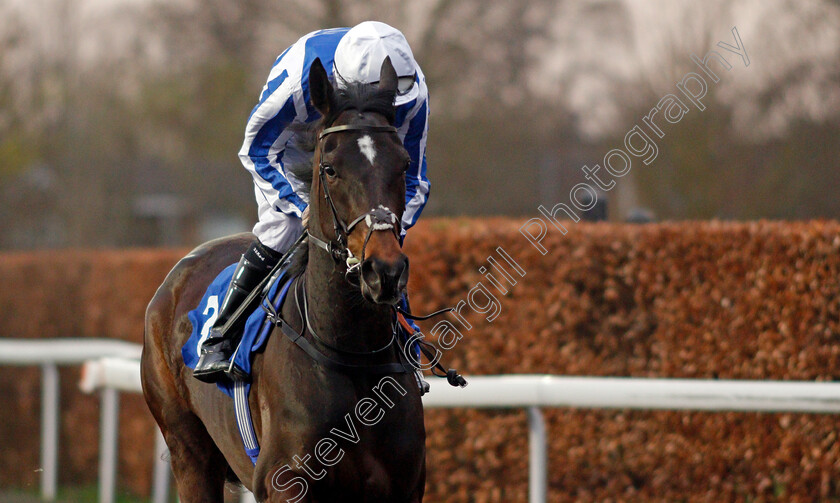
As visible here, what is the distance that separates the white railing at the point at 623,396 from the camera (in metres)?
4.45

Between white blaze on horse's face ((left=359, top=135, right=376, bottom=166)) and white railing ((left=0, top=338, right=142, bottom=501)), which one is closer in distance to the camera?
white blaze on horse's face ((left=359, top=135, right=376, bottom=166))

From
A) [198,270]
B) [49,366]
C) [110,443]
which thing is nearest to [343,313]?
[198,270]

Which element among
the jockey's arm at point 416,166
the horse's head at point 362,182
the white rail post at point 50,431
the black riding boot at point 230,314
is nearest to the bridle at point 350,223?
the horse's head at point 362,182

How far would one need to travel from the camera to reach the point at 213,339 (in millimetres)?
3691

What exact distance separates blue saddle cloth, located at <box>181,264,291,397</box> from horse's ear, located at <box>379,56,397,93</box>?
2.69ft

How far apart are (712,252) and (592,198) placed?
184cm

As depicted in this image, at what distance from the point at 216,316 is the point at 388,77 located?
1289mm

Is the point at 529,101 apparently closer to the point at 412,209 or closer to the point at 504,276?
the point at 504,276

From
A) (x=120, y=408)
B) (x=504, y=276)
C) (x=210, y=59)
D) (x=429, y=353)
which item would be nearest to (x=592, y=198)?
(x=504, y=276)

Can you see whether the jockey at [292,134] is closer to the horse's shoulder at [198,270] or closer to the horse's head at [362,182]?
the horse's head at [362,182]

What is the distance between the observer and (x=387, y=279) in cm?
267

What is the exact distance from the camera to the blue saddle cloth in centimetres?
351

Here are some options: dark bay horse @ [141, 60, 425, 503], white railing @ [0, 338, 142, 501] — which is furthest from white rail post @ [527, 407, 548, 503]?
white railing @ [0, 338, 142, 501]

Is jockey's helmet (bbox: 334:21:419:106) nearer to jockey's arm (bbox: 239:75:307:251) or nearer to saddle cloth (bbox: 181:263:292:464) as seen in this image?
jockey's arm (bbox: 239:75:307:251)
